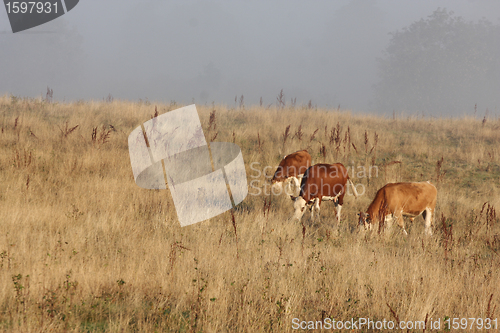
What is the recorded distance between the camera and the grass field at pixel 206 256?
129 inches

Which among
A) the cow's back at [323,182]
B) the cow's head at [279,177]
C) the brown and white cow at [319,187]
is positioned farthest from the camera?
the cow's head at [279,177]

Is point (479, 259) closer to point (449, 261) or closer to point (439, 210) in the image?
point (449, 261)

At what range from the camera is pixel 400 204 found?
6.09m

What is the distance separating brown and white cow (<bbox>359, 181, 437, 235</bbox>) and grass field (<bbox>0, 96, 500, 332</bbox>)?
0.30m

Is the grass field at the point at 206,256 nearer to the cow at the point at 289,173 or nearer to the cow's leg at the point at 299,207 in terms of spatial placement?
the cow's leg at the point at 299,207

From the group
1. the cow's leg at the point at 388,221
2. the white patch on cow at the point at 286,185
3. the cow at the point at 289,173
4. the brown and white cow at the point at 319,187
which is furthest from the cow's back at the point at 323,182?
the cow's leg at the point at 388,221

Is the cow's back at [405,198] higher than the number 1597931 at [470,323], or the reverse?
the cow's back at [405,198]

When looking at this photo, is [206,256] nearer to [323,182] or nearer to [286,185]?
[323,182]

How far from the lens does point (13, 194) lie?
6.40 meters

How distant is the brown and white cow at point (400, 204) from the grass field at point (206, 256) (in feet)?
0.97

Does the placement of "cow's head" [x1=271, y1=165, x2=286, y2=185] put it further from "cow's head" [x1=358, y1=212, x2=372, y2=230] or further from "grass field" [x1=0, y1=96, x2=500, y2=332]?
"cow's head" [x1=358, y1=212, x2=372, y2=230]

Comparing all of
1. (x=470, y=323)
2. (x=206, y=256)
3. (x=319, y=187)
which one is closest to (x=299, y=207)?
(x=319, y=187)

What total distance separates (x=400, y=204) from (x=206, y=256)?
3.72m

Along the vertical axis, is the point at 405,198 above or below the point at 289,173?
below
